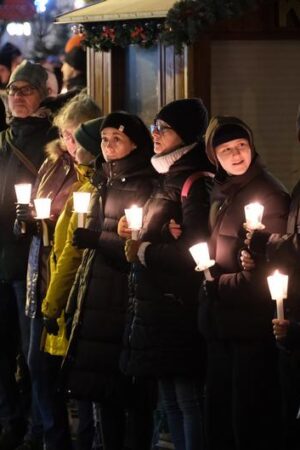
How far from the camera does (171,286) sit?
893 cm

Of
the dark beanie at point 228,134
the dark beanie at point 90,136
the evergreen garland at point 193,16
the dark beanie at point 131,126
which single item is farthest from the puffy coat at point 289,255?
the evergreen garland at point 193,16

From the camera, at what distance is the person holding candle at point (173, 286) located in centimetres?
884

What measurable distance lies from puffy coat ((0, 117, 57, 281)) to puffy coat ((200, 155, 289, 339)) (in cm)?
262

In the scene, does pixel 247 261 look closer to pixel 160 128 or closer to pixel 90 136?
pixel 160 128

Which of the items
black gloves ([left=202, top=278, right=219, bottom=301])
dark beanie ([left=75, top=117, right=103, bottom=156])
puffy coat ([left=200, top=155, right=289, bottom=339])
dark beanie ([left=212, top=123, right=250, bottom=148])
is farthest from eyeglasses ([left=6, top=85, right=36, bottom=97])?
black gloves ([left=202, top=278, right=219, bottom=301])

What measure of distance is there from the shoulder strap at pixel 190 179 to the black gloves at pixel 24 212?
5.43 feet

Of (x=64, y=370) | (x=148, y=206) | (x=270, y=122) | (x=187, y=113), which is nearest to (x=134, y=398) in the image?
(x=64, y=370)

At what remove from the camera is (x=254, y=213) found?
7969mm

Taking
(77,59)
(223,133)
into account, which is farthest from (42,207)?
(77,59)

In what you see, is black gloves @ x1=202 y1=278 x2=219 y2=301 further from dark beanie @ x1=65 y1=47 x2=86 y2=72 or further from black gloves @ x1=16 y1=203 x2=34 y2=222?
dark beanie @ x1=65 y1=47 x2=86 y2=72

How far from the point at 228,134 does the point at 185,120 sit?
0.63 metres

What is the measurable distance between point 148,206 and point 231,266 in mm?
932

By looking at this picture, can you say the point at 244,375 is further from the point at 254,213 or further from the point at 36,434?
the point at 36,434

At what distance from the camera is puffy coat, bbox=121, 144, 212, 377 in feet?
29.0
